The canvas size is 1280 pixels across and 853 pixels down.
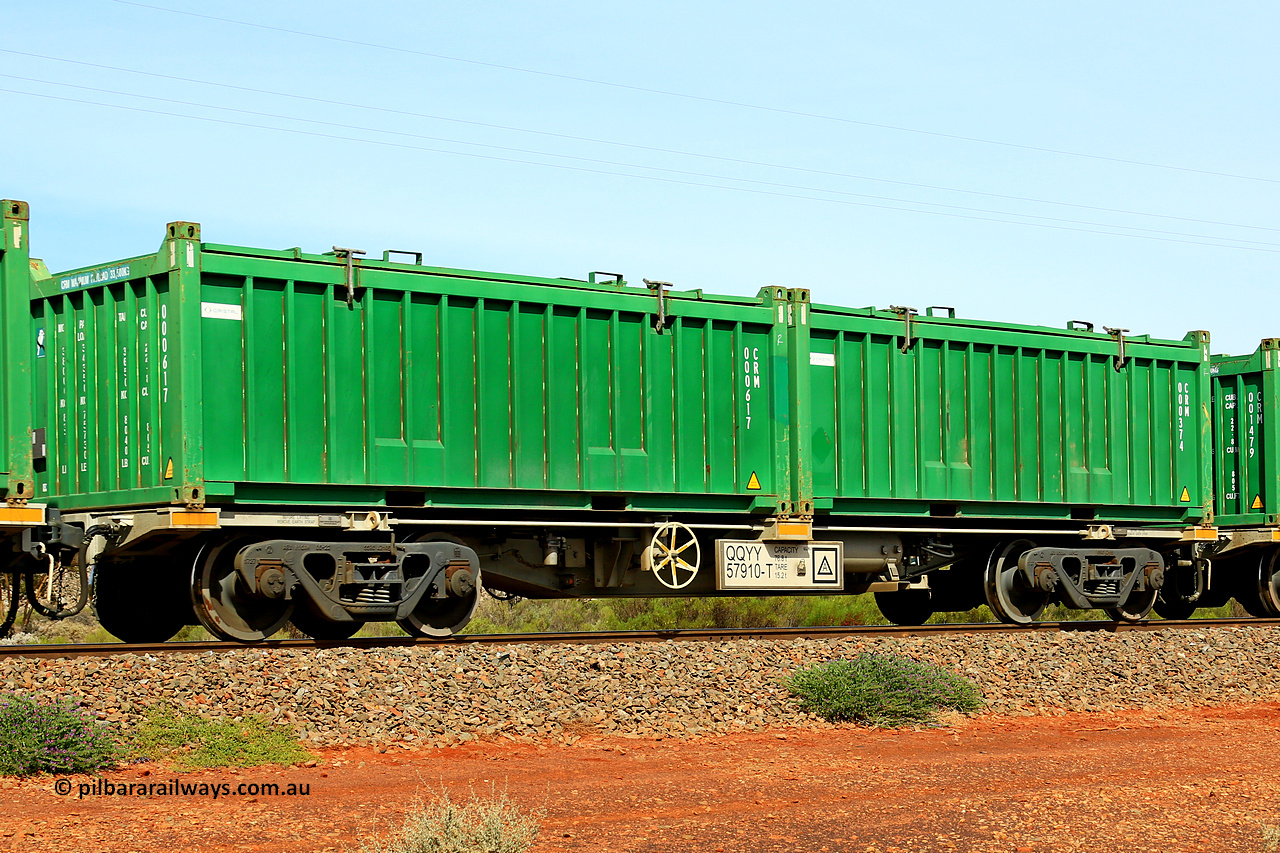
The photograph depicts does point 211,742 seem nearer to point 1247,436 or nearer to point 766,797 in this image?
point 766,797

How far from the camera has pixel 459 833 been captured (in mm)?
6461

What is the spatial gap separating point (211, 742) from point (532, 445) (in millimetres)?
5247

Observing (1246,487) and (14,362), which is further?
(1246,487)

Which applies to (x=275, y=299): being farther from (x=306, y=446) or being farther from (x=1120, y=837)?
(x=1120, y=837)

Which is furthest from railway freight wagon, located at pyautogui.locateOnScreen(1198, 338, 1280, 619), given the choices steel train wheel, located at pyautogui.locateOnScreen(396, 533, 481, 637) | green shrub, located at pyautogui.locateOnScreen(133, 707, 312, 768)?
green shrub, located at pyautogui.locateOnScreen(133, 707, 312, 768)

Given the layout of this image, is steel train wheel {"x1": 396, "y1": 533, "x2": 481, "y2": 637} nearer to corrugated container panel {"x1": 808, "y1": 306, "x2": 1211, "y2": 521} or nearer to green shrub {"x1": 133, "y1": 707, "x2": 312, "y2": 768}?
green shrub {"x1": 133, "y1": 707, "x2": 312, "y2": 768}

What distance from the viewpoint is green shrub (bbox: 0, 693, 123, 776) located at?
825 cm

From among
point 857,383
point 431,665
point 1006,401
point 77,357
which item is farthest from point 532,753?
point 1006,401

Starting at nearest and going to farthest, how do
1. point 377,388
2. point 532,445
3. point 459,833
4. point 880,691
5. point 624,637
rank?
point 459,833, point 880,691, point 377,388, point 532,445, point 624,637

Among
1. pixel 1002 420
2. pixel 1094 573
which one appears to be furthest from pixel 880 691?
pixel 1094 573

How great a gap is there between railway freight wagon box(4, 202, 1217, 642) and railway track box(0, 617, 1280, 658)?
30 centimetres

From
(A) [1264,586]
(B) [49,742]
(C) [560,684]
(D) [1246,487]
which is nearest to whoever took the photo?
(B) [49,742]

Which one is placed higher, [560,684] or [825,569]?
[825,569]

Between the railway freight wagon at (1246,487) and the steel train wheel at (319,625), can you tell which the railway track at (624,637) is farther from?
the railway freight wagon at (1246,487)
